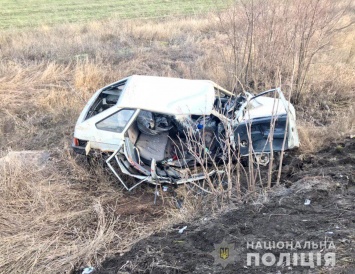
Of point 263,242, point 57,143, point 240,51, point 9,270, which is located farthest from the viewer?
point 240,51

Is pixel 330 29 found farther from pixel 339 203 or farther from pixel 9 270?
pixel 9 270

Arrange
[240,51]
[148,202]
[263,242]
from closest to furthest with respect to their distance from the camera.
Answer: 1. [263,242]
2. [148,202]
3. [240,51]

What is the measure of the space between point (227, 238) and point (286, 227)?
0.61m

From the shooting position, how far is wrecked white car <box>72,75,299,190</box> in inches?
245

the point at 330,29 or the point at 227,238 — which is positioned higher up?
the point at 330,29

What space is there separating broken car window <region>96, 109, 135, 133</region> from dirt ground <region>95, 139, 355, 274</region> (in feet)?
7.08

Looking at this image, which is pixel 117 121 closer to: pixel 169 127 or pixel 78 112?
pixel 169 127

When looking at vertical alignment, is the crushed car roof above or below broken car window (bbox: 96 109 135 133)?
above

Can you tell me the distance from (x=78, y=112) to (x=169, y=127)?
3402 millimetres

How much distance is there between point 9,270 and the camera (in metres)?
4.82

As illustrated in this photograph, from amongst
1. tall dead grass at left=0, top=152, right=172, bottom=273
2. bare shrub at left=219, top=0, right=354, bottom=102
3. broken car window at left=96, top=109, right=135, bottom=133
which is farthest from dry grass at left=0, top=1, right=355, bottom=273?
broken car window at left=96, top=109, right=135, bottom=133

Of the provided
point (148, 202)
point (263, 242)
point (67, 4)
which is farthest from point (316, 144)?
point (67, 4)

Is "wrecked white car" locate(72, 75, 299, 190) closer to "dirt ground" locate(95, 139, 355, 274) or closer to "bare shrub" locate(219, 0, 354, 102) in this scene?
"dirt ground" locate(95, 139, 355, 274)

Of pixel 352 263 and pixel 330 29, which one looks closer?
pixel 352 263
